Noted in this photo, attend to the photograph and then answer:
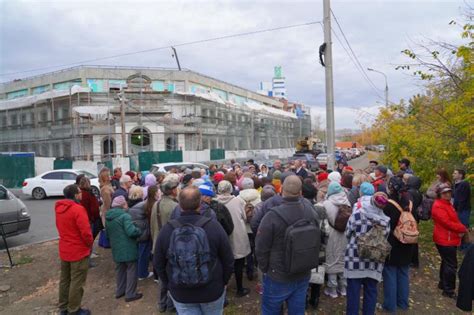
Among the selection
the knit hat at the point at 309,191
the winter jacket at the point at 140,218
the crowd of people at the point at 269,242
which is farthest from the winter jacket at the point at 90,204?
the knit hat at the point at 309,191

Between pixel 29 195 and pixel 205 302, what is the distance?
16.5 m

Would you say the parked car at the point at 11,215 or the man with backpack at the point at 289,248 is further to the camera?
the parked car at the point at 11,215

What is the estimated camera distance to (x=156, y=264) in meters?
2.82

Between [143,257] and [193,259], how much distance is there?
10.1 feet

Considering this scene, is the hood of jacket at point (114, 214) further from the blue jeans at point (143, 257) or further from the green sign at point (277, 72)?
the green sign at point (277, 72)

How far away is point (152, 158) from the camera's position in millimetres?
22031

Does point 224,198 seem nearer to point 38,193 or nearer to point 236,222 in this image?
point 236,222

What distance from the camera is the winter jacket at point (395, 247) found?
151 inches

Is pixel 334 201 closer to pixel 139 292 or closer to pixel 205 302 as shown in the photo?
pixel 205 302

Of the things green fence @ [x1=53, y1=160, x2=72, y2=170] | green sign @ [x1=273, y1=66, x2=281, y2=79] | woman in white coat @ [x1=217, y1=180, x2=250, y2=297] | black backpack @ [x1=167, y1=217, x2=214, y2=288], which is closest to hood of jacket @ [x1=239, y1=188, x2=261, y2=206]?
woman in white coat @ [x1=217, y1=180, x2=250, y2=297]

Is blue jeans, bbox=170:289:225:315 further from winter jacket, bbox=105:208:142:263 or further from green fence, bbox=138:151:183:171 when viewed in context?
green fence, bbox=138:151:183:171

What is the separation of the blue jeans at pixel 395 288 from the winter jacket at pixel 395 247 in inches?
4.3

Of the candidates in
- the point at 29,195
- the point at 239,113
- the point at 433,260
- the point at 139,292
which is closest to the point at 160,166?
the point at 29,195

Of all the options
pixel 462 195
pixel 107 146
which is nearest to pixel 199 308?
pixel 462 195
